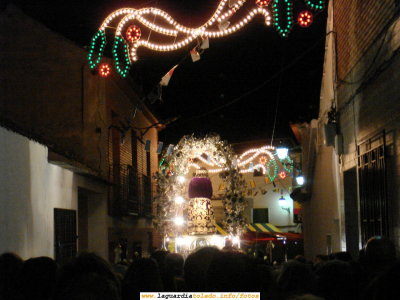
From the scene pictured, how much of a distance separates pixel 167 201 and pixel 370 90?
8354 millimetres

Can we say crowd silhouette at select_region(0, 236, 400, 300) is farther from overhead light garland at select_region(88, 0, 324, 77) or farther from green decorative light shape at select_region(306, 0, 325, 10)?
overhead light garland at select_region(88, 0, 324, 77)

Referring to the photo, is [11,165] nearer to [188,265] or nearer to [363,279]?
[188,265]

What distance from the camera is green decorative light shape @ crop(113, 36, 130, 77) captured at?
377 inches

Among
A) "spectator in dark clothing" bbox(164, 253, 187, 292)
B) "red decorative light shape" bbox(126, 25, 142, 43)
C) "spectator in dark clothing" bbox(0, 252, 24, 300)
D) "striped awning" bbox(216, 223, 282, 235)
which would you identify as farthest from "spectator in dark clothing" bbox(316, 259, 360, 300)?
"striped awning" bbox(216, 223, 282, 235)

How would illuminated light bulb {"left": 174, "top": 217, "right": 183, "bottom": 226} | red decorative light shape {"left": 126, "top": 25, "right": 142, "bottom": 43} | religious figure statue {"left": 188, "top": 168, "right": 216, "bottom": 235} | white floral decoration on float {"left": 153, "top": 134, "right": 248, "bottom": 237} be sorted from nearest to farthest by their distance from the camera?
red decorative light shape {"left": 126, "top": 25, "right": 142, "bottom": 43} < white floral decoration on float {"left": 153, "top": 134, "right": 248, "bottom": 237} < religious figure statue {"left": 188, "top": 168, "right": 216, "bottom": 235} < illuminated light bulb {"left": 174, "top": 217, "right": 183, "bottom": 226}

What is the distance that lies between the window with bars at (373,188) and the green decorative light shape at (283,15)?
7.49 ft

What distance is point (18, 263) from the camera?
4492 mm

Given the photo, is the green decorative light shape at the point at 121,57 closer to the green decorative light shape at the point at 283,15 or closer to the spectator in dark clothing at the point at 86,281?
the green decorative light shape at the point at 283,15

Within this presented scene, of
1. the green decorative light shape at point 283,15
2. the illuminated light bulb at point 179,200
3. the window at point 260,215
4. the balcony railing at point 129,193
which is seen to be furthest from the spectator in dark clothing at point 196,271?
the window at point 260,215

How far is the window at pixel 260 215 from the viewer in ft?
116

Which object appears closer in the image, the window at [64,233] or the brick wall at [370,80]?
the brick wall at [370,80]

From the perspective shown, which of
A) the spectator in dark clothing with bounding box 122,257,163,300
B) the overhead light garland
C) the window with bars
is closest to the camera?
the spectator in dark clothing with bounding box 122,257,163,300

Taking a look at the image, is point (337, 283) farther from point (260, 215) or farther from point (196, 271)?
point (260, 215)

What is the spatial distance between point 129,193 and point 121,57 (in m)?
8.56
